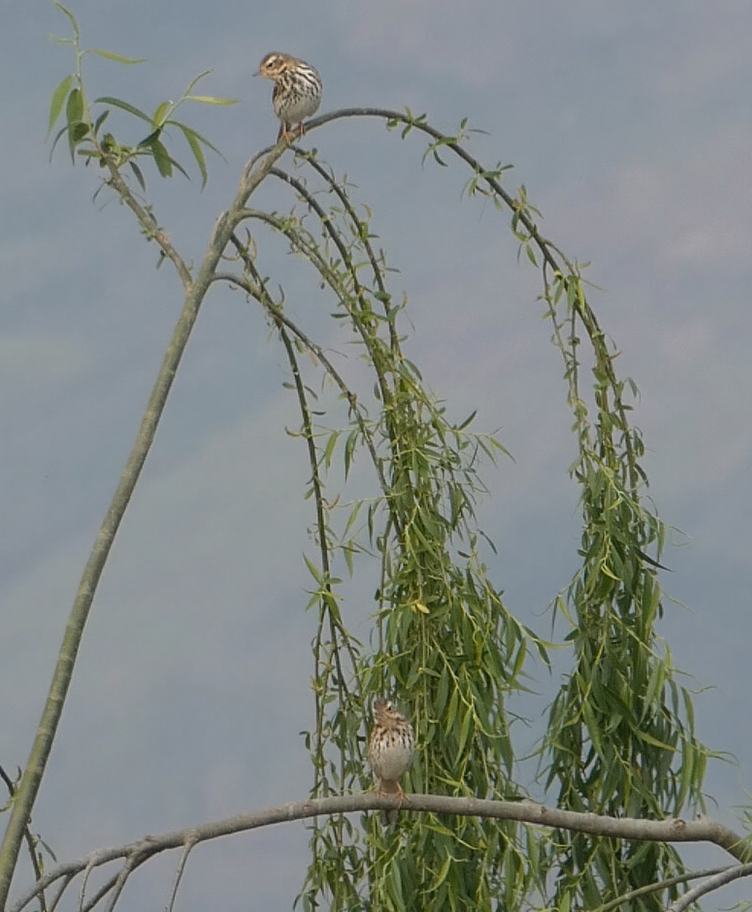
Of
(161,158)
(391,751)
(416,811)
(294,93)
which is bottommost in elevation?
(416,811)

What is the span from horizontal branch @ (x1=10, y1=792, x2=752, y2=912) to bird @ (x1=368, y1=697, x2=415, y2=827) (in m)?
0.18

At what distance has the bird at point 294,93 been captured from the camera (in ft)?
9.98

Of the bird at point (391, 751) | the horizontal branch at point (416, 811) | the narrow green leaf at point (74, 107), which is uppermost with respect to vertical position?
the narrow green leaf at point (74, 107)

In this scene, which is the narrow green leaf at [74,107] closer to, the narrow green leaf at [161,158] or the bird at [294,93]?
the narrow green leaf at [161,158]

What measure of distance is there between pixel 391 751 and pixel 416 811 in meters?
0.18

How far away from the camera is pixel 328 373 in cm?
302

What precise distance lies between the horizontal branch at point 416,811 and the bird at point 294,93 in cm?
127

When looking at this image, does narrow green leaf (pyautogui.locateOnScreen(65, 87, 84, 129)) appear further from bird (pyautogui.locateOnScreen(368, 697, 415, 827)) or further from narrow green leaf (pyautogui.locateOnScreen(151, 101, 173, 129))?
bird (pyautogui.locateOnScreen(368, 697, 415, 827))

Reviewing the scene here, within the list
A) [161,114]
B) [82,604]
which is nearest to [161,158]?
[161,114]

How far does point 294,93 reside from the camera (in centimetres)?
307

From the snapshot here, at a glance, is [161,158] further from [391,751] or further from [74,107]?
[391,751]

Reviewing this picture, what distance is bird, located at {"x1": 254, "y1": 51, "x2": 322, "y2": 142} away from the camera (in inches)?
120

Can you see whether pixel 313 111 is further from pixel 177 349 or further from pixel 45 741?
pixel 45 741

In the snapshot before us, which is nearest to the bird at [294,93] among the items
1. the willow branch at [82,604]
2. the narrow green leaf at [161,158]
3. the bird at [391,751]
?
the narrow green leaf at [161,158]
